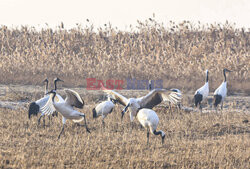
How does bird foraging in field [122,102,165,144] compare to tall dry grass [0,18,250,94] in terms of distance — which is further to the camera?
tall dry grass [0,18,250,94]

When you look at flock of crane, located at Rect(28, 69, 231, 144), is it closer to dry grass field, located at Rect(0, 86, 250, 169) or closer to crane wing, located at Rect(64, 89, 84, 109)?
crane wing, located at Rect(64, 89, 84, 109)

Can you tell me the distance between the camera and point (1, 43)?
24.3 meters

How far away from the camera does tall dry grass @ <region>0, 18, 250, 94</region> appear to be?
16.5 meters

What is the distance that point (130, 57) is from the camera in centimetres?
2002

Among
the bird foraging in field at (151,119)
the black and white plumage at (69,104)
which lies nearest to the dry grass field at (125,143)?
the bird foraging in field at (151,119)

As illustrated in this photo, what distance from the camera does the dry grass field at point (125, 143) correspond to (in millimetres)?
6156

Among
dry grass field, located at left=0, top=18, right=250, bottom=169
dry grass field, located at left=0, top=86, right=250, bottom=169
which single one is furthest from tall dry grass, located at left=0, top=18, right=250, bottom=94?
dry grass field, located at left=0, top=86, right=250, bottom=169

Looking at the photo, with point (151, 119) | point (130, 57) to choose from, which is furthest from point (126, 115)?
point (130, 57)

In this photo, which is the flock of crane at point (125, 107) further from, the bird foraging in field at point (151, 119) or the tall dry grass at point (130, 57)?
the tall dry grass at point (130, 57)

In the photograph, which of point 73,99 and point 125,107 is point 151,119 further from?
point 73,99

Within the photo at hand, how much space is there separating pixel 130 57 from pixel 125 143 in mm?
12709

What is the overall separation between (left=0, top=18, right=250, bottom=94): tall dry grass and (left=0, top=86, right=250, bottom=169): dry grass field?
511cm

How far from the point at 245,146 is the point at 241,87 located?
7926 millimetres

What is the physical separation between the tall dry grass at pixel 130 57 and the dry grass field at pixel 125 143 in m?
5.11
